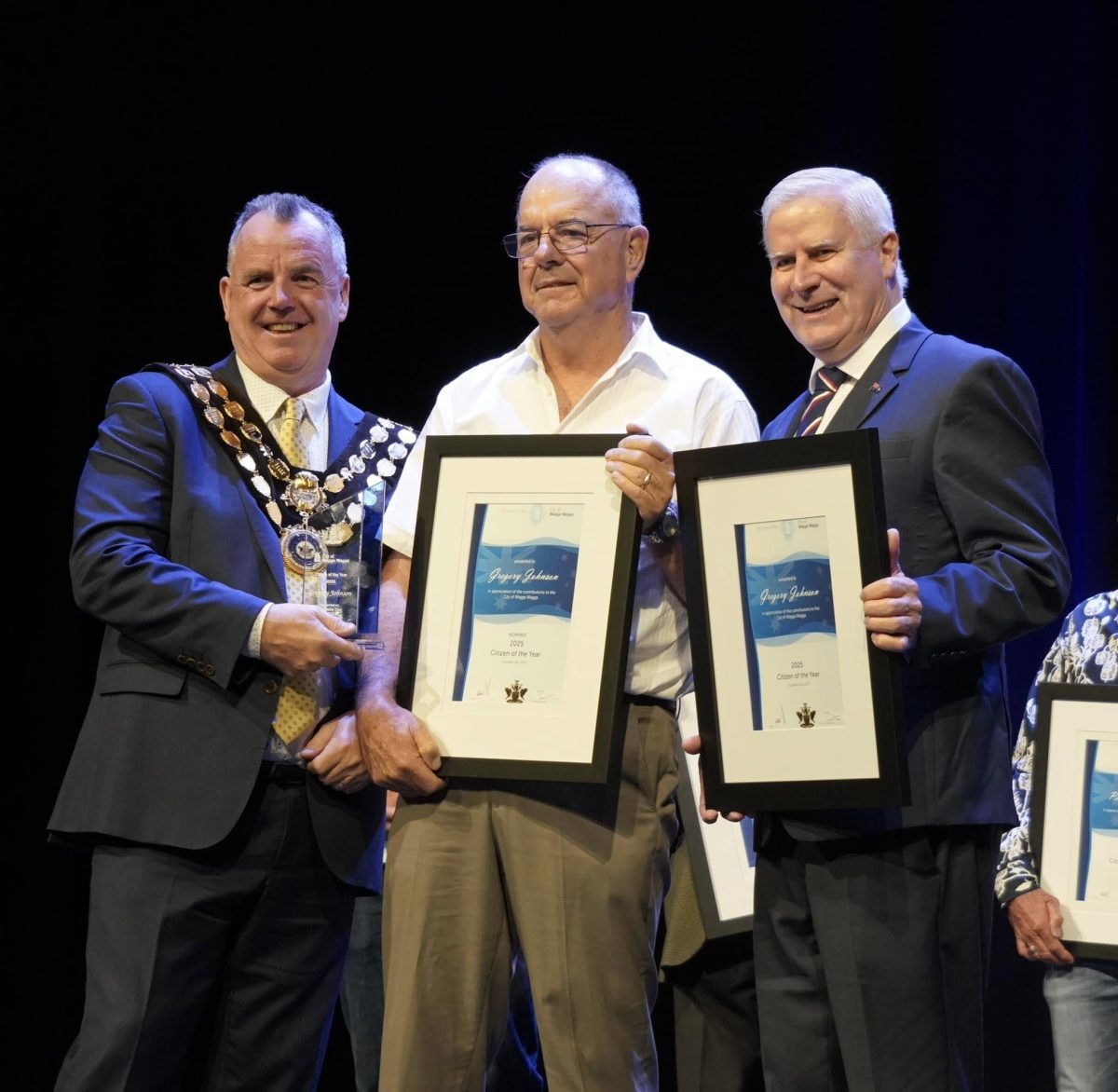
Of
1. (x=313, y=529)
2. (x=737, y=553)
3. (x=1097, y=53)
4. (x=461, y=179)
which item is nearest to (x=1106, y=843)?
(x=737, y=553)

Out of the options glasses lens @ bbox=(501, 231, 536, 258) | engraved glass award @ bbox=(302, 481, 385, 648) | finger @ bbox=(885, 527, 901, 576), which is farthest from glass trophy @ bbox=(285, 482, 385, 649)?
finger @ bbox=(885, 527, 901, 576)

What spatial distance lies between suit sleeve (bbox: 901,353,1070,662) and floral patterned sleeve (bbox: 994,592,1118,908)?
94 cm

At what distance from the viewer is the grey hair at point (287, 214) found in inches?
123

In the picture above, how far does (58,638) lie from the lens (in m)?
4.09

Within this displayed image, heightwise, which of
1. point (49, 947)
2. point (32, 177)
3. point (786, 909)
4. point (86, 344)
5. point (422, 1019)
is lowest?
point (49, 947)

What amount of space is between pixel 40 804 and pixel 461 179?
2209 mm

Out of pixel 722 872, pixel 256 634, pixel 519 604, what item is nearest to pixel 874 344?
pixel 519 604

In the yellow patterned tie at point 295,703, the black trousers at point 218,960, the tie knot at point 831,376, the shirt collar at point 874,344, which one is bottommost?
the black trousers at point 218,960

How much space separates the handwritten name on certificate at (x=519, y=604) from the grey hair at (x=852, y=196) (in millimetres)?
734

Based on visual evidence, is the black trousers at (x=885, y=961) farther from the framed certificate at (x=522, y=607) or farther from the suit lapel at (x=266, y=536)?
the suit lapel at (x=266, y=536)

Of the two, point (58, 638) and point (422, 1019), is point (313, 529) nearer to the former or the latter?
point (422, 1019)

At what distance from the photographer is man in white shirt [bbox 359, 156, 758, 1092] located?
7.77 ft

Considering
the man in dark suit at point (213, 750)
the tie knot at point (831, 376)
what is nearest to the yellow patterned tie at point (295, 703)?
the man in dark suit at point (213, 750)

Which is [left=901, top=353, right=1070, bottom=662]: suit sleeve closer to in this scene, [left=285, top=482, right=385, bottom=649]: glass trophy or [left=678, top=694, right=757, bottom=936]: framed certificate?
[left=678, top=694, right=757, bottom=936]: framed certificate
